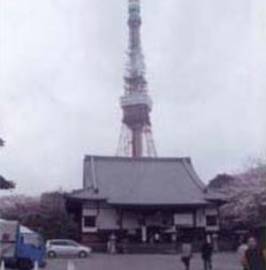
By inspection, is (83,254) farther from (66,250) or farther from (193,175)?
(193,175)

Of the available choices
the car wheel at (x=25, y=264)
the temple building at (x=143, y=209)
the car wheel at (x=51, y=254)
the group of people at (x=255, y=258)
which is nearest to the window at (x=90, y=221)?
the temple building at (x=143, y=209)

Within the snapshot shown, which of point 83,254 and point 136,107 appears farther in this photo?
point 136,107

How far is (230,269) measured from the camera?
29.5 m

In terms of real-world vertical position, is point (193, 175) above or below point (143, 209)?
above

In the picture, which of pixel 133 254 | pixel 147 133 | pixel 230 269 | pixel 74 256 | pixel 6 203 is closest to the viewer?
pixel 230 269

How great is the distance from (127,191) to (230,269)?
71.5 ft

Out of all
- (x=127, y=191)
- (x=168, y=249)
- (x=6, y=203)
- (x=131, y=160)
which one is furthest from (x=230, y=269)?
(x=6, y=203)

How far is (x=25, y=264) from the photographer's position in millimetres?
29734

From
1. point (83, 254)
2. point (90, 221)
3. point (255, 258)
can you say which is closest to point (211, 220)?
point (90, 221)

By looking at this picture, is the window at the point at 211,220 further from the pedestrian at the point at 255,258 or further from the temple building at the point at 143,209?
the pedestrian at the point at 255,258

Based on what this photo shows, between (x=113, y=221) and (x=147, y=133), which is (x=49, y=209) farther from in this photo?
(x=147, y=133)

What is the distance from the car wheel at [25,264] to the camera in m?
29.5

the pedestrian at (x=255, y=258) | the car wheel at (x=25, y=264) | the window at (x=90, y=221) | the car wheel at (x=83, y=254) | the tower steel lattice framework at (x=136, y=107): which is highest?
the tower steel lattice framework at (x=136, y=107)

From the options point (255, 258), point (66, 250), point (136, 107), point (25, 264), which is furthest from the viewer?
point (136, 107)
